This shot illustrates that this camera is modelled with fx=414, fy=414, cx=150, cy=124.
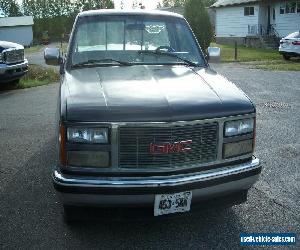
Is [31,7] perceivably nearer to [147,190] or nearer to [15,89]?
[15,89]

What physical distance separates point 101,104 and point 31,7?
82.3 m

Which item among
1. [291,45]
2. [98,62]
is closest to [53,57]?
[98,62]

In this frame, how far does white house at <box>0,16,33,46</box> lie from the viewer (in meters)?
60.4

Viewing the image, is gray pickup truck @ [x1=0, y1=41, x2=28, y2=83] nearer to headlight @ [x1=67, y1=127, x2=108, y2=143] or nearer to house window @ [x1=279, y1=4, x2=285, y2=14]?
headlight @ [x1=67, y1=127, x2=108, y2=143]

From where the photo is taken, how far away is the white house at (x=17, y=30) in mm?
60375

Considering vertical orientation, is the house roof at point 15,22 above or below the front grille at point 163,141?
above

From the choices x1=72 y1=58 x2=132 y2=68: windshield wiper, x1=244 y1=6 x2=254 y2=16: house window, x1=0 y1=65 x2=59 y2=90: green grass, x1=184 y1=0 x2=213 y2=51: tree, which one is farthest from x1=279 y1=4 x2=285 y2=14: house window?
x1=72 y1=58 x2=132 y2=68: windshield wiper

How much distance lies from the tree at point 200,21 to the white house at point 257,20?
5.34m

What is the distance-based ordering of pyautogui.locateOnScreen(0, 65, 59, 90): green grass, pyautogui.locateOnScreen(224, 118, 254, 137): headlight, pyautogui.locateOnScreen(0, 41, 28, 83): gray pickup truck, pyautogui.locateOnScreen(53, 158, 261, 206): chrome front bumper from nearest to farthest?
pyautogui.locateOnScreen(53, 158, 261, 206): chrome front bumper < pyautogui.locateOnScreen(224, 118, 254, 137): headlight < pyautogui.locateOnScreen(0, 41, 28, 83): gray pickup truck < pyautogui.locateOnScreen(0, 65, 59, 90): green grass

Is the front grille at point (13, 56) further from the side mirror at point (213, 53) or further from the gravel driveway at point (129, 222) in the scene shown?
the side mirror at point (213, 53)

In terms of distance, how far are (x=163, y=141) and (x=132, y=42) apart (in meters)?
1.98

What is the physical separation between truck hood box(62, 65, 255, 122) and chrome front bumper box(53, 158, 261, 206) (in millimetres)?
465

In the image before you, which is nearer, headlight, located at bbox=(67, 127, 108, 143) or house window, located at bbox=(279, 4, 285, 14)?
headlight, located at bbox=(67, 127, 108, 143)

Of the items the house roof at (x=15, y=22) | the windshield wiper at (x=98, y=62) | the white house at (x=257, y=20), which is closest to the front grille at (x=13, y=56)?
the windshield wiper at (x=98, y=62)
